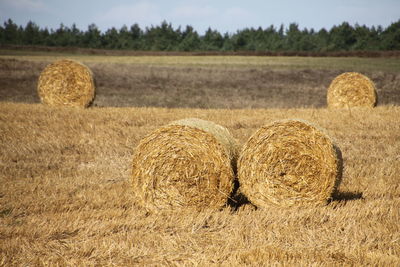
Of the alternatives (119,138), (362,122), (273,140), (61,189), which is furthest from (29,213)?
(362,122)

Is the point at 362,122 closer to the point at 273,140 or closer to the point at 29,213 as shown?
the point at 273,140

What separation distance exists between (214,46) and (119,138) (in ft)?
179

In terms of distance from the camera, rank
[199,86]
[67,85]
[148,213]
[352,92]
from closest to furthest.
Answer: [148,213], [67,85], [352,92], [199,86]

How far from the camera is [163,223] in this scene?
5.48 meters

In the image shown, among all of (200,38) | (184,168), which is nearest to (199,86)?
(184,168)

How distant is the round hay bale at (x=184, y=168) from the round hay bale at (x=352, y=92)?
37.3 ft

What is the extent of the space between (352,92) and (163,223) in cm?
1270

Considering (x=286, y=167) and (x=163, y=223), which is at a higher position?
(x=286, y=167)

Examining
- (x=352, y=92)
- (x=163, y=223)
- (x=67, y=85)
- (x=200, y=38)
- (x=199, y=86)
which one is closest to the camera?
(x=163, y=223)

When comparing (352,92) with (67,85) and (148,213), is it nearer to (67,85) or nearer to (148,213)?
(67,85)

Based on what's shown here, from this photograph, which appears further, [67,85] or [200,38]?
[200,38]

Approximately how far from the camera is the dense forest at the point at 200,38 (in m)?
59.2

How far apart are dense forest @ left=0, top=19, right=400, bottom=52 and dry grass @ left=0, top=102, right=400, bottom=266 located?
168ft

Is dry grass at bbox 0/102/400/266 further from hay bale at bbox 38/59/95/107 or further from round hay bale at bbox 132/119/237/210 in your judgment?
hay bale at bbox 38/59/95/107
